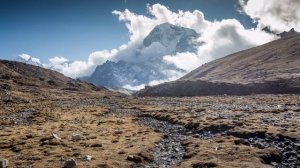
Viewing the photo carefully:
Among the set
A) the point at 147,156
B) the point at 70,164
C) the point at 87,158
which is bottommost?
the point at 70,164

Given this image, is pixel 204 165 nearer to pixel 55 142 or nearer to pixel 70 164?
pixel 70 164

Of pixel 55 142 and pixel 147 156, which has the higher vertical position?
pixel 55 142

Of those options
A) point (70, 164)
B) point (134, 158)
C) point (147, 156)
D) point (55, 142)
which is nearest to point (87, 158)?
point (70, 164)

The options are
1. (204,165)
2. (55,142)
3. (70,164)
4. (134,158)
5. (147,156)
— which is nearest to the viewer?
(204,165)

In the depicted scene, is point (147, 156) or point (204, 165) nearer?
point (204, 165)

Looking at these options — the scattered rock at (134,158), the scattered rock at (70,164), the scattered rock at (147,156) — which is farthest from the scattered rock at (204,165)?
the scattered rock at (70,164)

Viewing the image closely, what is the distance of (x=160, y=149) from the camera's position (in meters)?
35.0

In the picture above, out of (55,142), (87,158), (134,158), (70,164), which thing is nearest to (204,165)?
(134,158)

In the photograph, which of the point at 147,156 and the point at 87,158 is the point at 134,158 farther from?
the point at 87,158

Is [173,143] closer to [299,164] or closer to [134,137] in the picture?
[134,137]

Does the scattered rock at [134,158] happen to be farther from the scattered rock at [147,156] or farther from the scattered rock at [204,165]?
the scattered rock at [204,165]

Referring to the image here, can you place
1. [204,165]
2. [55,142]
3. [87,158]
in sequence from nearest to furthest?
[204,165] < [87,158] < [55,142]

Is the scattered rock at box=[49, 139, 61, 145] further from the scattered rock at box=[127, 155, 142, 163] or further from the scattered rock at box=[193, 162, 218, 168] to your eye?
the scattered rock at box=[193, 162, 218, 168]

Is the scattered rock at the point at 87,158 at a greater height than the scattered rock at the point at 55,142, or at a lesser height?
lesser
